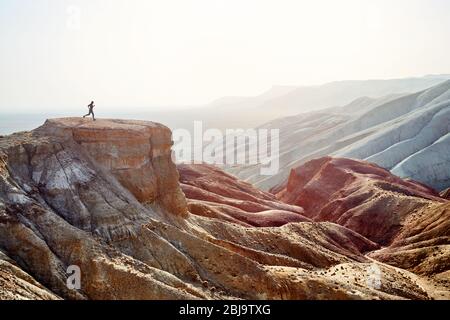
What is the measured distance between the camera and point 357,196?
64.5 metres

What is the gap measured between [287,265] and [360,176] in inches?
1676

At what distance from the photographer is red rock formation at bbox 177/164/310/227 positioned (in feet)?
155

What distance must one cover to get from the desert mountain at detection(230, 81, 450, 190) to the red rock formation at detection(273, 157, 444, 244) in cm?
1653

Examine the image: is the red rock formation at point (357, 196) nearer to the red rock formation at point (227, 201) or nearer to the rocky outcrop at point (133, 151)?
the red rock formation at point (227, 201)

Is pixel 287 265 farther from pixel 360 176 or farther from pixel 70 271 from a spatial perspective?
pixel 360 176

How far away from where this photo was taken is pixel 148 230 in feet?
96.9

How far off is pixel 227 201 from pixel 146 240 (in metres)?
27.6
